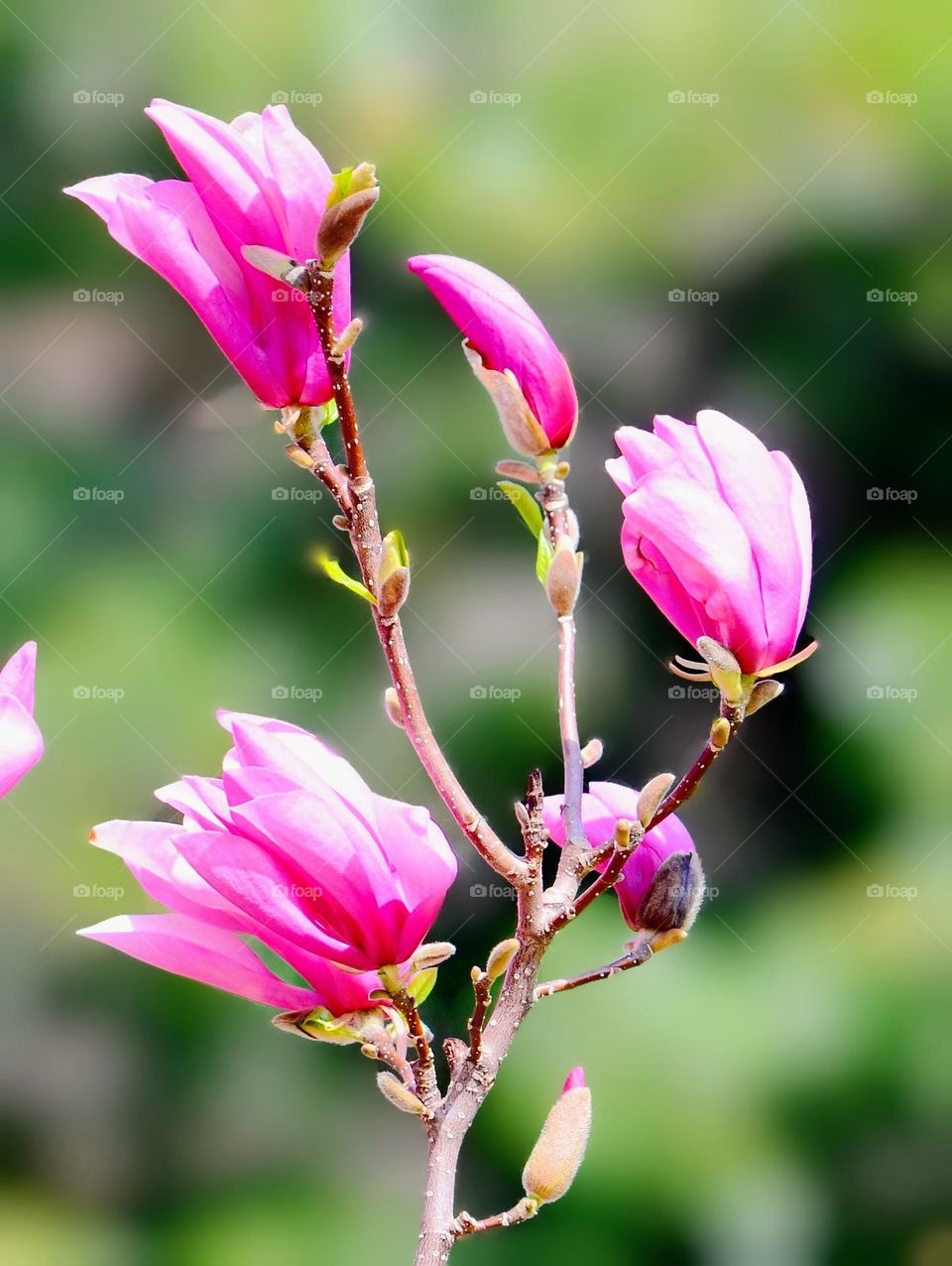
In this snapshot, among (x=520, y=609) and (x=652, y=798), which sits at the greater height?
(x=652, y=798)

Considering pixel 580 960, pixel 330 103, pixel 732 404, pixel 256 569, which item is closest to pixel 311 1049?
pixel 580 960

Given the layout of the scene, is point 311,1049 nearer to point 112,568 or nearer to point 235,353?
point 112,568

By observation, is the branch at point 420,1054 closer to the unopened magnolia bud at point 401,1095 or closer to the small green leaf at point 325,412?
the unopened magnolia bud at point 401,1095

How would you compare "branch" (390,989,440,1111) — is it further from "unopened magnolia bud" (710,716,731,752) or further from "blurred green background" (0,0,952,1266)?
"blurred green background" (0,0,952,1266)

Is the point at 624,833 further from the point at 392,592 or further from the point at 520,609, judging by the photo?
the point at 520,609

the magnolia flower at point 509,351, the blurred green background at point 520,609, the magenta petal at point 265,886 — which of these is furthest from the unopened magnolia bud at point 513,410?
the blurred green background at point 520,609

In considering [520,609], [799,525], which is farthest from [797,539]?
[520,609]
